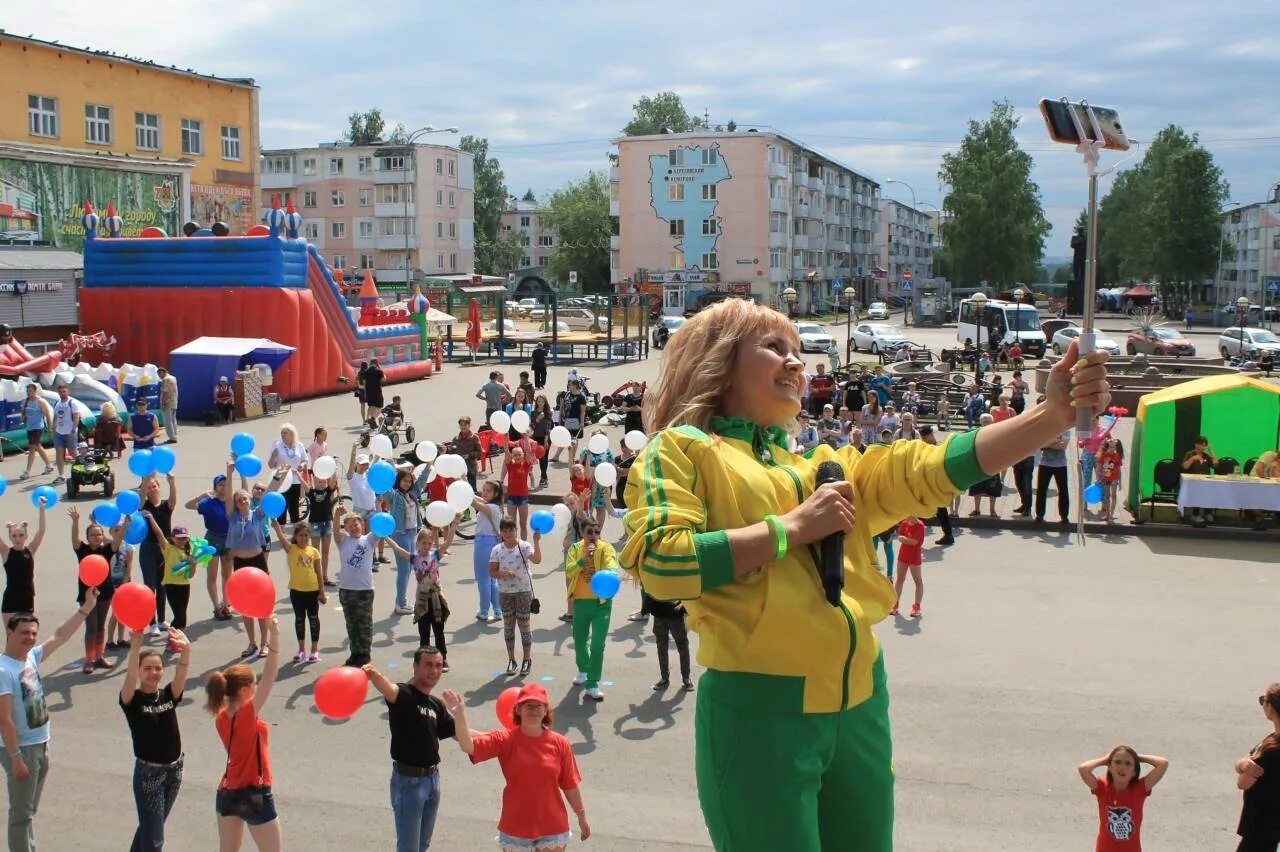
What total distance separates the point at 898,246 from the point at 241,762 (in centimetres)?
11967

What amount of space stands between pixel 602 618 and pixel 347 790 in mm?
2537

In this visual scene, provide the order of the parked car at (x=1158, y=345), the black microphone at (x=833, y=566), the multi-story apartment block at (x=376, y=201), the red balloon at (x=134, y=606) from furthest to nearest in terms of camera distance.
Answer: the multi-story apartment block at (x=376, y=201), the parked car at (x=1158, y=345), the red balloon at (x=134, y=606), the black microphone at (x=833, y=566)

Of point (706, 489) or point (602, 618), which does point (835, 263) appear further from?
point (706, 489)

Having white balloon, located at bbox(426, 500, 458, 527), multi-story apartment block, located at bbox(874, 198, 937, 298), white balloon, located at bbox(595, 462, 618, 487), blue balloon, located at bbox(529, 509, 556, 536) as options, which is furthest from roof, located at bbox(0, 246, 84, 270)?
multi-story apartment block, located at bbox(874, 198, 937, 298)

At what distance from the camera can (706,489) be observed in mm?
2943

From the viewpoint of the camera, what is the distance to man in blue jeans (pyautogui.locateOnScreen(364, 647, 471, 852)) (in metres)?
5.95

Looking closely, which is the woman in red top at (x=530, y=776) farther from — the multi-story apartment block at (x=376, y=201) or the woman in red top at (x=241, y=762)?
the multi-story apartment block at (x=376, y=201)

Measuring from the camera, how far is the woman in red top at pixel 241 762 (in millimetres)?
5801

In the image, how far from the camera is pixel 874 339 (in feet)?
141

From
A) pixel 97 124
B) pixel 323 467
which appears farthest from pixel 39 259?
pixel 323 467

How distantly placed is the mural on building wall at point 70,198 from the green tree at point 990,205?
166 feet

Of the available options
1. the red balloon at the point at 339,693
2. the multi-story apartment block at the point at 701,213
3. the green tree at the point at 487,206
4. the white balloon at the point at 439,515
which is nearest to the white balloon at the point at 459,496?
the white balloon at the point at 439,515

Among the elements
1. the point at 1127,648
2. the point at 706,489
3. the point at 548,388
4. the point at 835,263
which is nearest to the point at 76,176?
the point at 548,388

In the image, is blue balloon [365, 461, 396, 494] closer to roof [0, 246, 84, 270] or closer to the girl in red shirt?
the girl in red shirt
